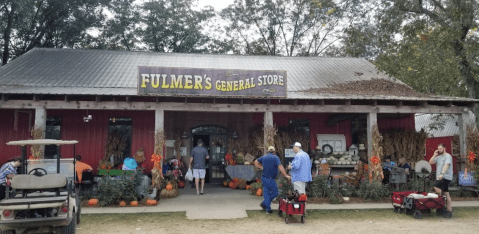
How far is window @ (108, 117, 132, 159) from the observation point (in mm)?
14438

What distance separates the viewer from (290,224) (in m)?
7.83

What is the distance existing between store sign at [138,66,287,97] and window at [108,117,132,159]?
4126 millimetres

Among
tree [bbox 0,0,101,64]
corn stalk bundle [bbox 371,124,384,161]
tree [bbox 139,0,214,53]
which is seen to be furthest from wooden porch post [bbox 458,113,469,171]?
tree [bbox 0,0,101,64]

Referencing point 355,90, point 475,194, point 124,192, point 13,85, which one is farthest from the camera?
point 355,90

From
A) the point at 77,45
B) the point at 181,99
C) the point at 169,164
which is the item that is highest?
the point at 77,45

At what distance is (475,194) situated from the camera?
1150 cm

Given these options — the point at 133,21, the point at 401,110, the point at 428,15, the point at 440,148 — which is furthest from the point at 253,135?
the point at 133,21

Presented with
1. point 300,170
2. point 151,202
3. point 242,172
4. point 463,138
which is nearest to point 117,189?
point 151,202

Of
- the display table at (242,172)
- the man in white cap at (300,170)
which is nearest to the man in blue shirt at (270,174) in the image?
the man in white cap at (300,170)

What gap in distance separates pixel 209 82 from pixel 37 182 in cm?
598

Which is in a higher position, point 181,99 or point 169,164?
point 181,99

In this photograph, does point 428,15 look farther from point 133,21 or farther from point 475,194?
point 133,21

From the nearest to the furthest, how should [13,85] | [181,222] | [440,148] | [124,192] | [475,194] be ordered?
[181,222] → [440,148] → [124,192] → [475,194] → [13,85]

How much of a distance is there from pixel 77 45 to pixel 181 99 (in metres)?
20.4
